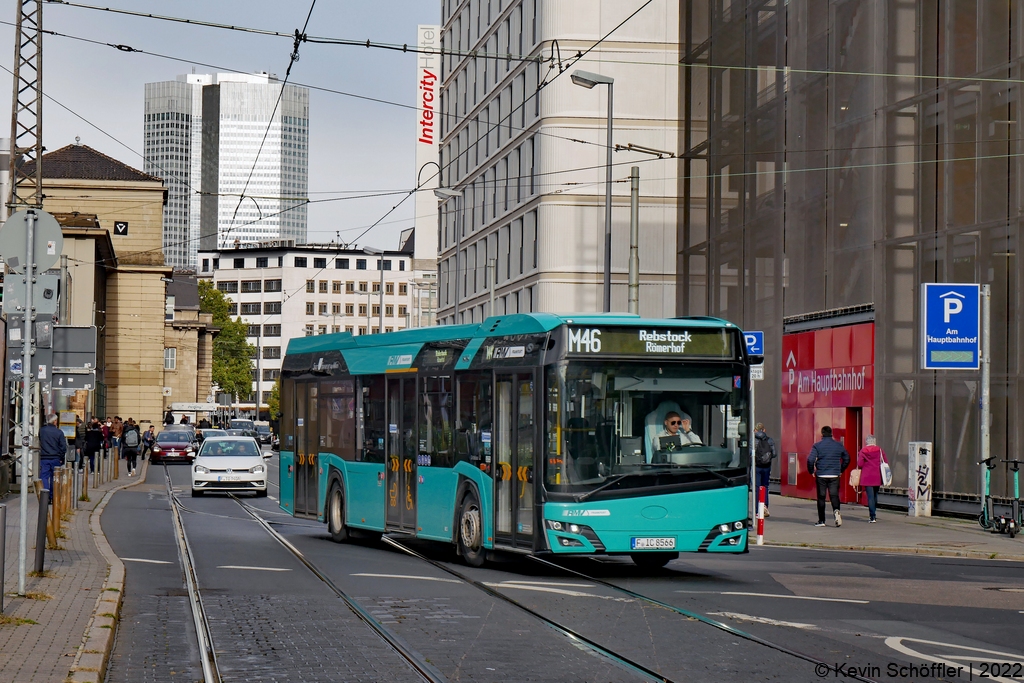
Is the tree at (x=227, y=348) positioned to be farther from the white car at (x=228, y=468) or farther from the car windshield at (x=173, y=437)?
the white car at (x=228, y=468)

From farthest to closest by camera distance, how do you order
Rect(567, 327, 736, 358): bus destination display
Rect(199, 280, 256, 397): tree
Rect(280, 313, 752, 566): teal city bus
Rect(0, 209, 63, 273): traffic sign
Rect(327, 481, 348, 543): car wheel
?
Rect(199, 280, 256, 397): tree, Rect(327, 481, 348, 543): car wheel, Rect(567, 327, 736, 358): bus destination display, Rect(280, 313, 752, 566): teal city bus, Rect(0, 209, 63, 273): traffic sign

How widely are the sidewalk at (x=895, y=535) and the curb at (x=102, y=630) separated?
10050mm

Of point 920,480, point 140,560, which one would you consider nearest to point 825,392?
point 920,480

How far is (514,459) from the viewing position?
53.6 feet

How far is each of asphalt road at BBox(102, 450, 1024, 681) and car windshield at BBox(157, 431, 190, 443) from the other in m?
43.4

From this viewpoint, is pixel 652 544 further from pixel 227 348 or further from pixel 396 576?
pixel 227 348

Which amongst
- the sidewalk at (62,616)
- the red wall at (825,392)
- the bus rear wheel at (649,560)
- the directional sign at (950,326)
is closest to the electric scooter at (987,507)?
the directional sign at (950,326)

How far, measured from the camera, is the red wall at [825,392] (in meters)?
30.8

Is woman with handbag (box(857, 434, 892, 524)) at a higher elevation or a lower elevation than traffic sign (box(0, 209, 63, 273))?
lower

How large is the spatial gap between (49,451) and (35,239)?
42.0 feet

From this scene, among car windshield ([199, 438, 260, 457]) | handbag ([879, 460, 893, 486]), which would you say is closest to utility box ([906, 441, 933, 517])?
handbag ([879, 460, 893, 486])

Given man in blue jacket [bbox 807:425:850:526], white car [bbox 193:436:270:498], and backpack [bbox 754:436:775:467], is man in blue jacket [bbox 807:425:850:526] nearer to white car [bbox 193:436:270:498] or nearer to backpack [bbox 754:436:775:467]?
backpack [bbox 754:436:775:467]

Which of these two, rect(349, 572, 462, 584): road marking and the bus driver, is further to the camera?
the bus driver

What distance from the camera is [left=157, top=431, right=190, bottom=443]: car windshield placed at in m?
62.5
